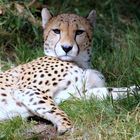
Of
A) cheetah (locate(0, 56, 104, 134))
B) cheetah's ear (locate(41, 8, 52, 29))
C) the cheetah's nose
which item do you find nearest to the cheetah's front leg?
cheetah (locate(0, 56, 104, 134))

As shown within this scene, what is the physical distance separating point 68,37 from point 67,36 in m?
0.02

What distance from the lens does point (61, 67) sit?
245 inches

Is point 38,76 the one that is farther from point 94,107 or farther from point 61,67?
point 94,107

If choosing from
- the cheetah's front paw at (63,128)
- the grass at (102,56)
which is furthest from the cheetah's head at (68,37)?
the cheetah's front paw at (63,128)

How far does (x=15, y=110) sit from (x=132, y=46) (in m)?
1.95

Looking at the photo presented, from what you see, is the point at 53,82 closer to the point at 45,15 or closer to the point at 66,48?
the point at 66,48

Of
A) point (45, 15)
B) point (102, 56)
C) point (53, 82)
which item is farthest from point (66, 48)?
point (102, 56)

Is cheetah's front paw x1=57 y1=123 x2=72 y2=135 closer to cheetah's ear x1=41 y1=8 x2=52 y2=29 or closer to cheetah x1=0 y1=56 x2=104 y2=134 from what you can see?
cheetah x1=0 y1=56 x2=104 y2=134

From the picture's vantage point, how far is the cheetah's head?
6195 mm

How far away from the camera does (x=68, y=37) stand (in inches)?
244

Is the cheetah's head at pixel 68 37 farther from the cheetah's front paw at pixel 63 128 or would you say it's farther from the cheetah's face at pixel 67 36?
the cheetah's front paw at pixel 63 128

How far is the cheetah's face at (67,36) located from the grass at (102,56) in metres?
0.48

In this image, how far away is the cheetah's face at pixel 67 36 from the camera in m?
6.20

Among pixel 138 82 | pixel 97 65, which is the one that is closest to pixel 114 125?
pixel 138 82
